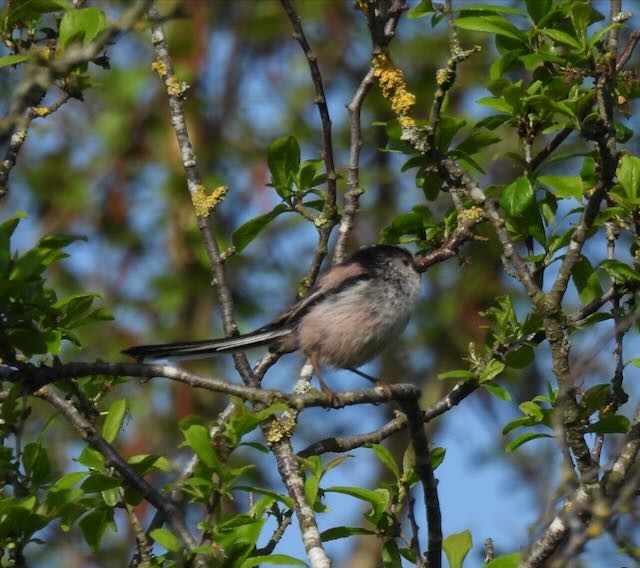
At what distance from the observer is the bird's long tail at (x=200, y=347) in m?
4.80

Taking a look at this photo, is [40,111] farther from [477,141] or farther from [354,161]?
[477,141]

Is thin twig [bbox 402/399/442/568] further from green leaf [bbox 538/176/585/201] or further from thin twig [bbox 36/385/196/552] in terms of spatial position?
green leaf [bbox 538/176/585/201]

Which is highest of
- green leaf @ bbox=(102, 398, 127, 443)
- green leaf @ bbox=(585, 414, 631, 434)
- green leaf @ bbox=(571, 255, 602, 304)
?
green leaf @ bbox=(571, 255, 602, 304)

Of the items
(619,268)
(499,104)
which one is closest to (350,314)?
(499,104)

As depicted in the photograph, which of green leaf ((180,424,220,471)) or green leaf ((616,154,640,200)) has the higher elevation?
green leaf ((616,154,640,200))

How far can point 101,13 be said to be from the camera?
4801mm

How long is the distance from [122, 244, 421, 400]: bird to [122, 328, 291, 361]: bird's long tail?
0.34ft

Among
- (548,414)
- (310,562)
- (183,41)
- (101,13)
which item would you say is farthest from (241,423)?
(183,41)

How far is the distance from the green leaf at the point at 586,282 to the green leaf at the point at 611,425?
64 cm

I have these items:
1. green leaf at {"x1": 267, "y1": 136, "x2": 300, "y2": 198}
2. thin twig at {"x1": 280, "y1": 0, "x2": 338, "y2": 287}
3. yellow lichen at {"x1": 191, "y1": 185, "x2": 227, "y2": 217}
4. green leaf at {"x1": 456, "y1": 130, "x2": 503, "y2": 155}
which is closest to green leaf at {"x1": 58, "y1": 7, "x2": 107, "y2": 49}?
thin twig at {"x1": 280, "y1": 0, "x2": 338, "y2": 287}

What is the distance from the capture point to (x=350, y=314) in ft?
19.9

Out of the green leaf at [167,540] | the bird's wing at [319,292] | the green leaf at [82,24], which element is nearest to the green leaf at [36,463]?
the green leaf at [167,540]

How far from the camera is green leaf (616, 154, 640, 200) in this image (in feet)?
15.3

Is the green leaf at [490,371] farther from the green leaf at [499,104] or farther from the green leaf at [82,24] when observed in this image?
the green leaf at [82,24]
